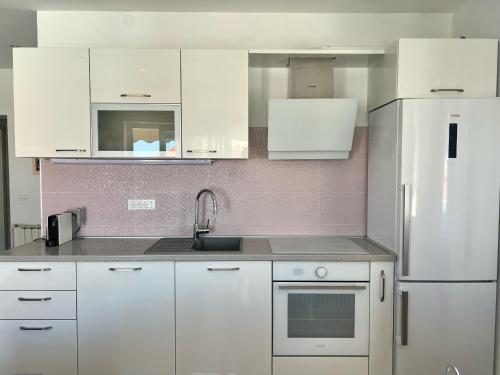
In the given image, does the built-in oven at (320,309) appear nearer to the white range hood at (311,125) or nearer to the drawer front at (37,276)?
the white range hood at (311,125)

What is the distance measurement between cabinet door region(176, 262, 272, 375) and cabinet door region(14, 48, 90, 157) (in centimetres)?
113

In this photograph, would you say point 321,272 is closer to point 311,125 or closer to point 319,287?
point 319,287

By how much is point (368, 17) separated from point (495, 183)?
1454 millimetres

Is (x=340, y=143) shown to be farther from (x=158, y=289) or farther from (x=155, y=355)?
(x=155, y=355)

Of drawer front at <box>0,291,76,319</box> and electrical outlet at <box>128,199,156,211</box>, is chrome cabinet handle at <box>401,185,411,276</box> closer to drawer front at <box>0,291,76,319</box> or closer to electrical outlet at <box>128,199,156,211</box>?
electrical outlet at <box>128,199,156,211</box>

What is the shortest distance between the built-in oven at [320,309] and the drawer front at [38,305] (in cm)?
123

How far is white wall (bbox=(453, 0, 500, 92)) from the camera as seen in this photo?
200 cm

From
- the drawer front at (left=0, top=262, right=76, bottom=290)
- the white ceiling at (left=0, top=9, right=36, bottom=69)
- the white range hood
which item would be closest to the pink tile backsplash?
the white range hood

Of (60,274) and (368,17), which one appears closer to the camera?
(60,274)

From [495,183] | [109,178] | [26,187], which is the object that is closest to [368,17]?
[495,183]

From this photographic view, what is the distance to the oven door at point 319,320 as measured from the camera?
199 cm

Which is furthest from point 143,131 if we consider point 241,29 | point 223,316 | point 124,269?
point 223,316

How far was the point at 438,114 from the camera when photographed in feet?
6.11

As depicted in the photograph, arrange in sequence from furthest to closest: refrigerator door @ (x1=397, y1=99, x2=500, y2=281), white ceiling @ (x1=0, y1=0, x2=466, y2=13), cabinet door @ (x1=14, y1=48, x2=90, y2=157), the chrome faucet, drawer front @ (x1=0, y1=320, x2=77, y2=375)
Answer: the chrome faucet
white ceiling @ (x1=0, y1=0, x2=466, y2=13)
cabinet door @ (x1=14, y1=48, x2=90, y2=157)
drawer front @ (x1=0, y1=320, x2=77, y2=375)
refrigerator door @ (x1=397, y1=99, x2=500, y2=281)
